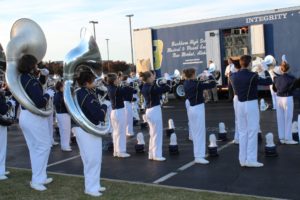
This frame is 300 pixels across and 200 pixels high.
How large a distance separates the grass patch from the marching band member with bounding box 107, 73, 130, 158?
2150mm

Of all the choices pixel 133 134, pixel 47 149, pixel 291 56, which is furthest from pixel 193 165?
pixel 291 56

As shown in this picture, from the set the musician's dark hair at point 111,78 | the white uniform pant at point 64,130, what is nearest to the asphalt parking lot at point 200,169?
the white uniform pant at point 64,130

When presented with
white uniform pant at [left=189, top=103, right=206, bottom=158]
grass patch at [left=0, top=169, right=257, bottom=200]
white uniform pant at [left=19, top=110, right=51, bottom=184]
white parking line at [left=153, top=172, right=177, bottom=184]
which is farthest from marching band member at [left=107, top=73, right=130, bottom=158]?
white uniform pant at [left=19, top=110, right=51, bottom=184]

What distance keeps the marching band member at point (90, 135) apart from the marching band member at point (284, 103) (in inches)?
180

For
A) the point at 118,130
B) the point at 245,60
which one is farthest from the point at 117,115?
the point at 245,60

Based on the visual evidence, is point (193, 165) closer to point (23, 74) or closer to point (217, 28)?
point (23, 74)

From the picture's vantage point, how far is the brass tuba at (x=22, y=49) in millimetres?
7352

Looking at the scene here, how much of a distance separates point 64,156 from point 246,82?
439cm

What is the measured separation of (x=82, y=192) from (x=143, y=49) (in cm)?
1644

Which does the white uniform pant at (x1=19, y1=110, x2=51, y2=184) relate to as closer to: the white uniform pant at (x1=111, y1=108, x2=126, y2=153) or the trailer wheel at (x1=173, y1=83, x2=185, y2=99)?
the white uniform pant at (x1=111, y1=108, x2=126, y2=153)

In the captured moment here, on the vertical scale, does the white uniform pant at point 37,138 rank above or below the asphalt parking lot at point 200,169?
above

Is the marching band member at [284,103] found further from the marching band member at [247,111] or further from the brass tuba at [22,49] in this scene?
the brass tuba at [22,49]

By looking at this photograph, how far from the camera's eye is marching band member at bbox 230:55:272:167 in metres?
8.25

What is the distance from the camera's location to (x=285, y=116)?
1022cm
